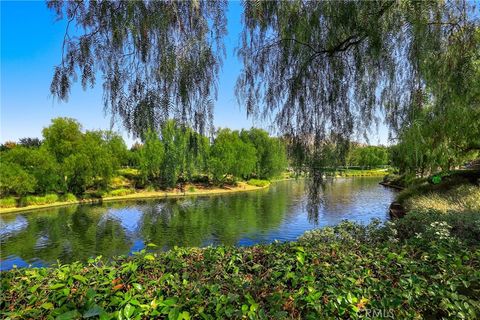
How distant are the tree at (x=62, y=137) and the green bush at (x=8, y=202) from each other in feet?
20.2

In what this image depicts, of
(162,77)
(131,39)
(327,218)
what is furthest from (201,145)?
(327,218)

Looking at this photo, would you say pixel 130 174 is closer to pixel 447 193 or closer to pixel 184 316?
pixel 447 193

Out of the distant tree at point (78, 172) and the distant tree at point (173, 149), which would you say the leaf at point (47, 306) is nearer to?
the distant tree at point (173, 149)

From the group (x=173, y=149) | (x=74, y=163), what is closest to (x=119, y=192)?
(x=74, y=163)

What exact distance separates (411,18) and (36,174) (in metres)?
30.6

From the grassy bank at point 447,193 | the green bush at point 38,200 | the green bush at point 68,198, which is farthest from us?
the green bush at point 68,198

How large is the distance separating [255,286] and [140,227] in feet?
54.8

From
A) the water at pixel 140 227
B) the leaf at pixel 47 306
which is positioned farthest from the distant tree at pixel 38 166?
the leaf at pixel 47 306

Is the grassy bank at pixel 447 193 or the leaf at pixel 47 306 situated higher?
the leaf at pixel 47 306

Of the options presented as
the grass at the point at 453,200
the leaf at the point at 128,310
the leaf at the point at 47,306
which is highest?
the leaf at the point at 47,306

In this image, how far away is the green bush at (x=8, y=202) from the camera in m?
23.8

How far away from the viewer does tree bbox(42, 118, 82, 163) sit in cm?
3000

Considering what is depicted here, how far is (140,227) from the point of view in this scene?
1786cm

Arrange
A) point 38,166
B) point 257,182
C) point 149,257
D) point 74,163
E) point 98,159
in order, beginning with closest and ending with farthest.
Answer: point 149,257 → point 38,166 → point 74,163 → point 98,159 → point 257,182
